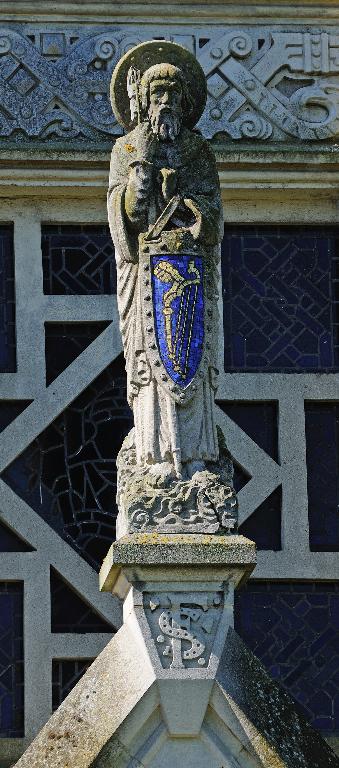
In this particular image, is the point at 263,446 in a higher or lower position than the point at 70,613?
higher

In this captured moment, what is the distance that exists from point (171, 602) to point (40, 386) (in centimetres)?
258

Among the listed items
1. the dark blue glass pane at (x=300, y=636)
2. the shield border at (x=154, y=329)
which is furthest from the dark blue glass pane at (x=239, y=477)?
the shield border at (x=154, y=329)

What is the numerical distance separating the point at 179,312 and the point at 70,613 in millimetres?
2302

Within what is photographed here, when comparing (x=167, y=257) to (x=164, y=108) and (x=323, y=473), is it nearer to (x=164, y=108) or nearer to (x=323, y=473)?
(x=164, y=108)

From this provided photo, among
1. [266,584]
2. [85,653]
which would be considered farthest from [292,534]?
[85,653]

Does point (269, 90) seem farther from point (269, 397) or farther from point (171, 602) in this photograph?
point (171, 602)

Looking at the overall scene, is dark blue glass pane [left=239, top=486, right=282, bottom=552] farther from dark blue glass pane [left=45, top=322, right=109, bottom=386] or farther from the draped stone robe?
the draped stone robe

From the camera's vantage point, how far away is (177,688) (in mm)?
10336

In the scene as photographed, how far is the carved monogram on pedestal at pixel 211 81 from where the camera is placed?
512 inches

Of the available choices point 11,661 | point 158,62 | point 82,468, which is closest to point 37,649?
point 11,661

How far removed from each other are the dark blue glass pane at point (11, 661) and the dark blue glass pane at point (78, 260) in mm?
1561

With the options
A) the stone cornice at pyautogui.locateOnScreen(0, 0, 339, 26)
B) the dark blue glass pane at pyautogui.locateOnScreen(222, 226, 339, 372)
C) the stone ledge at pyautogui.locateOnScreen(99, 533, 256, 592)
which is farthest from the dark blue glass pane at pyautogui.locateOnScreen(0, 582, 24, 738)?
the stone cornice at pyautogui.locateOnScreen(0, 0, 339, 26)

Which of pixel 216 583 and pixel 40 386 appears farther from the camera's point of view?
pixel 40 386

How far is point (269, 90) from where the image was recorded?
13.2 m
